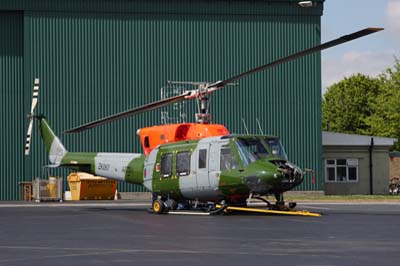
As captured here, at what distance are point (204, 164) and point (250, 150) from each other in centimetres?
183

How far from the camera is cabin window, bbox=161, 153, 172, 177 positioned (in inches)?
1115

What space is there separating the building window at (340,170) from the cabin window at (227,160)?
3098 cm

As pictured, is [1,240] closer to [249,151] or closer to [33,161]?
[249,151]

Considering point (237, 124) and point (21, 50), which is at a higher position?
point (21, 50)

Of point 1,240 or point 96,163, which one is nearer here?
point 1,240

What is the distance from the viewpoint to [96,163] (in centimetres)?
3175

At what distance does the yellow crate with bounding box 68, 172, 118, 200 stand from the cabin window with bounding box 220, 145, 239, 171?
2048cm

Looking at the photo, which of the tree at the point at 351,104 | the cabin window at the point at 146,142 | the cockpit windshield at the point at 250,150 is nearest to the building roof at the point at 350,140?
the cabin window at the point at 146,142

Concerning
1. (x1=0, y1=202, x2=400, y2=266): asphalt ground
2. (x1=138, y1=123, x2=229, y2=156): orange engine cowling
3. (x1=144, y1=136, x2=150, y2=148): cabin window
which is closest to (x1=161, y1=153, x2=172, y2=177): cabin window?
(x1=138, y1=123, x2=229, y2=156): orange engine cowling

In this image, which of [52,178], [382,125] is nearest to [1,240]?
[52,178]

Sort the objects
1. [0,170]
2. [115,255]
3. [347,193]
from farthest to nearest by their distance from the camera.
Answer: [347,193]
[0,170]
[115,255]

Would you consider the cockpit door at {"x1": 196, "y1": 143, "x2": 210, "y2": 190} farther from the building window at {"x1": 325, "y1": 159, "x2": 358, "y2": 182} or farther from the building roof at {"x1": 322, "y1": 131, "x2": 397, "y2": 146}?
the building window at {"x1": 325, "y1": 159, "x2": 358, "y2": 182}

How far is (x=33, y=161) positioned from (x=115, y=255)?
118 feet

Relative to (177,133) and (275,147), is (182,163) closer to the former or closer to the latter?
(177,133)
